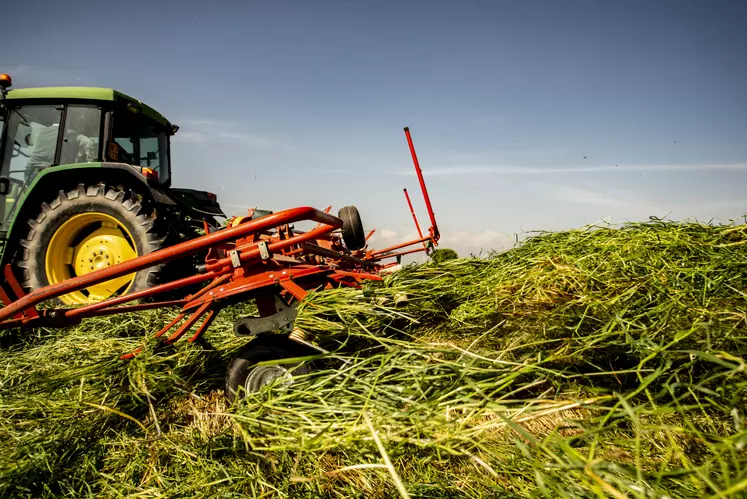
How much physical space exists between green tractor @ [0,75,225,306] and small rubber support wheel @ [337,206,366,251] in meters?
1.84

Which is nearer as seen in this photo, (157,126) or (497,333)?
(497,333)

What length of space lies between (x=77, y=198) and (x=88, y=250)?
0.58 m

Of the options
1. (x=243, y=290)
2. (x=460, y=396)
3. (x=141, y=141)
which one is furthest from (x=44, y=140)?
(x=460, y=396)

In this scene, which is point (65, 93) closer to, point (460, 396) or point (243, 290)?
point (243, 290)

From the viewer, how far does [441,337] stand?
209cm

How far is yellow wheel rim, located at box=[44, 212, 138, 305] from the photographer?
4.23 m

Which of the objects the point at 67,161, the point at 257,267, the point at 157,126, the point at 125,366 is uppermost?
the point at 157,126

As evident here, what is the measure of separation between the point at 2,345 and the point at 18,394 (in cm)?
160

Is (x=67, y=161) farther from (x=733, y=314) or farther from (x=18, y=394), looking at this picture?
(x=733, y=314)

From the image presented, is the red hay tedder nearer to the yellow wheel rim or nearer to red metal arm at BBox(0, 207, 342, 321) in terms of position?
red metal arm at BBox(0, 207, 342, 321)

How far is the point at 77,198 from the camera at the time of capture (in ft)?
13.7

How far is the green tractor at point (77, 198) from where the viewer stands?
4156 millimetres

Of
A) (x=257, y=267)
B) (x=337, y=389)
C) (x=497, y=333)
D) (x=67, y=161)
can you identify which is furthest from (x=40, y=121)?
(x=497, y=333)

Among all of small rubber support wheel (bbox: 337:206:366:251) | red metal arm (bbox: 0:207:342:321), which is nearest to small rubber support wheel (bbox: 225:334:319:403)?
red metal arm (bbox: 0:207:342:321)
